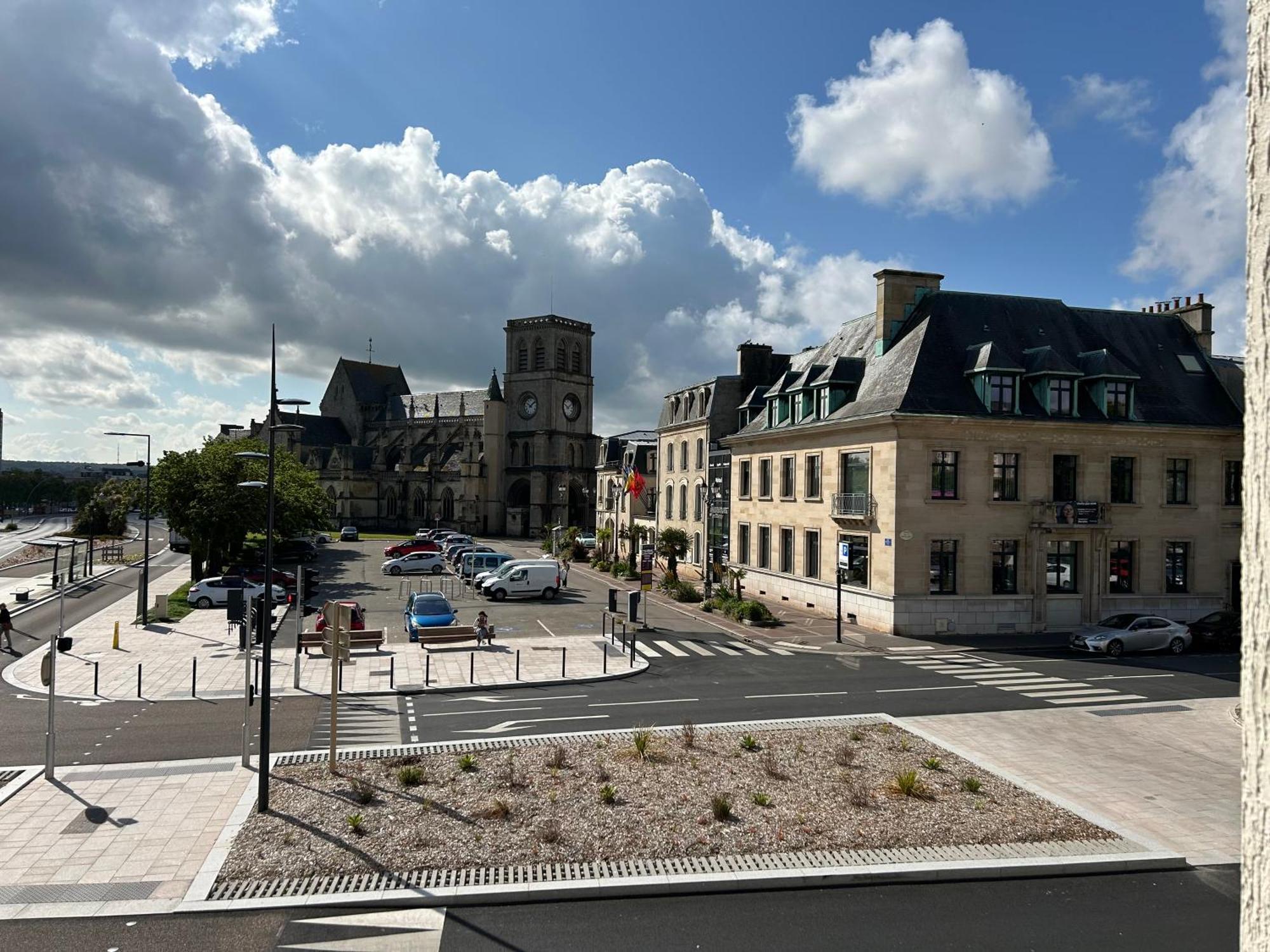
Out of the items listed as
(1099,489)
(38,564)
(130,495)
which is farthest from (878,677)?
(130,495)

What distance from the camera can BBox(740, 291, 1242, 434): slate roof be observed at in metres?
31.4

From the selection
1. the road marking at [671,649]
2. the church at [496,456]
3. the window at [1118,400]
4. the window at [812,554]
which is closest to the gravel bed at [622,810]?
the road marking at [671,649]

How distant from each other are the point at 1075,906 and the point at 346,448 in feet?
316

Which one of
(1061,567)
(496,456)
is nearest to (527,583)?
(1061,567)

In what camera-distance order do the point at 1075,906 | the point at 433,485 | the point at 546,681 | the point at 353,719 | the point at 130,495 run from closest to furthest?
the point at 1075,906, the point at 353,719, the point at 546,681, the point at 130,495, the point at 433,485

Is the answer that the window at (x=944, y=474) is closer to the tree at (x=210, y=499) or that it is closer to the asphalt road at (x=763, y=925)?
the asphalt road at (x=763, y=925)

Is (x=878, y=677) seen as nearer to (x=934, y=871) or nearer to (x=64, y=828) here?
(x=934, y=871)

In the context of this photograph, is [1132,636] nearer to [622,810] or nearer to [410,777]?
[622,810]

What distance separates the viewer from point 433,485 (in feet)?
306

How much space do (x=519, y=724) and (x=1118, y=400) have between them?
2707 cm

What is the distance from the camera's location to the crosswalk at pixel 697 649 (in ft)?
87.3

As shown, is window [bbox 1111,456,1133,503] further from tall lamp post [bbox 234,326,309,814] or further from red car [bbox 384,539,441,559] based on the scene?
red car [bbox 384,539,441,559]

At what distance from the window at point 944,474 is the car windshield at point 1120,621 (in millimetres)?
6360

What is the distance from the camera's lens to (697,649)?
27.6 metres
